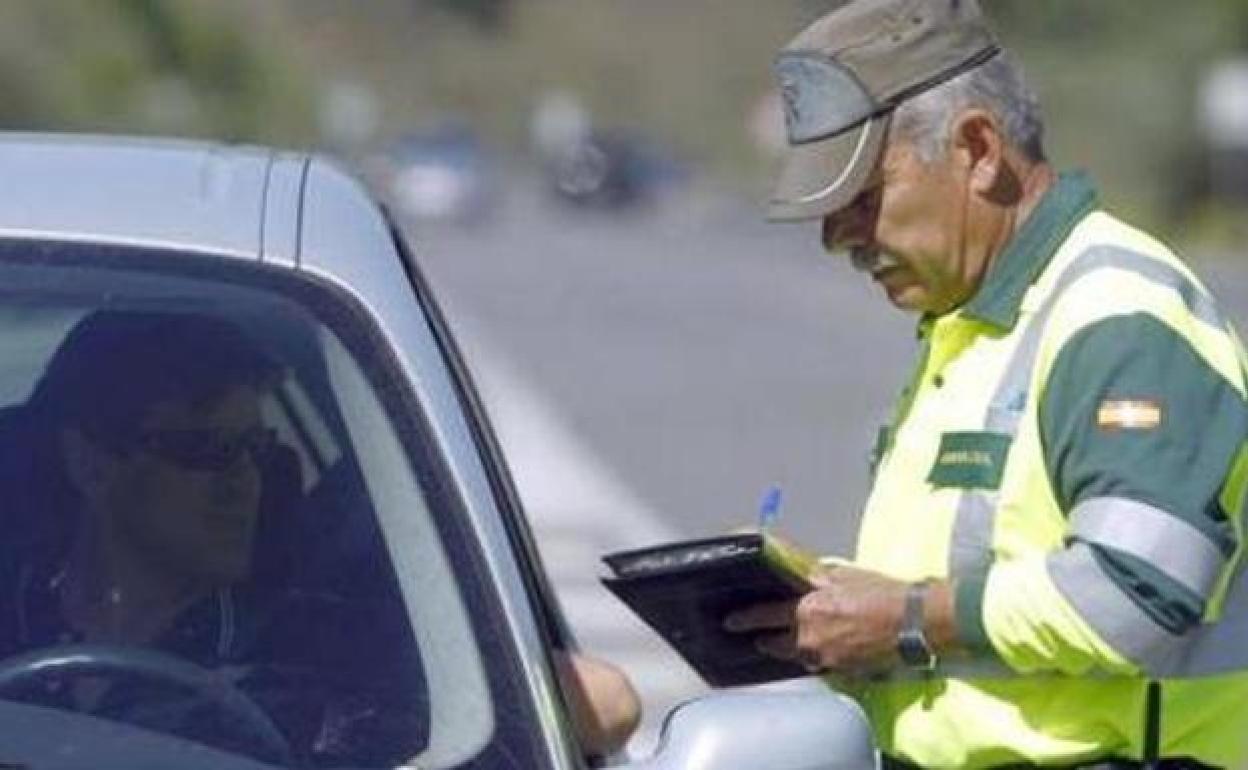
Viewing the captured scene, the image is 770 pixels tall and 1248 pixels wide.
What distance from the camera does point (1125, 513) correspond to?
4.82 meters

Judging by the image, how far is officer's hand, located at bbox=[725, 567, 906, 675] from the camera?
4969 mm

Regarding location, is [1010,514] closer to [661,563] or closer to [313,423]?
[661,563]

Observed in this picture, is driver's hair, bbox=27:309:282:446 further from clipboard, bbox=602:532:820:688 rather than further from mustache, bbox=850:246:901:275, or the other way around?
mustache, bbox=850:246:901:275

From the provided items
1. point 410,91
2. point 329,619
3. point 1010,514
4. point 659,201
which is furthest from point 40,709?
point 410,91

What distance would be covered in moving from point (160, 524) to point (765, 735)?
72cm

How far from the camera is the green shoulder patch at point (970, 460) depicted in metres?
5.03

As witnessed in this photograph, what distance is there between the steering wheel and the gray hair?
109cm

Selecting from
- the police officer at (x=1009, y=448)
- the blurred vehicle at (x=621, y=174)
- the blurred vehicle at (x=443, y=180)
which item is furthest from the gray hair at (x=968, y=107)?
the blurred vehicle at (x=621, y=174)

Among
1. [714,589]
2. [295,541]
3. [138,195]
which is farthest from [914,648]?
[138,195]

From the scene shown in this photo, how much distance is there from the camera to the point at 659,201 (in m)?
87.2

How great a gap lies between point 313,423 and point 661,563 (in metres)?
0.41

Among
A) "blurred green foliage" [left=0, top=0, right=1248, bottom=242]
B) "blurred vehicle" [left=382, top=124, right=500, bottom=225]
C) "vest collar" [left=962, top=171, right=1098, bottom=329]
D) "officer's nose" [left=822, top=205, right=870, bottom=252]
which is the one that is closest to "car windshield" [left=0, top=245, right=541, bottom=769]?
"officer's nose" [left=822, top=205, right=870, bottom=252]

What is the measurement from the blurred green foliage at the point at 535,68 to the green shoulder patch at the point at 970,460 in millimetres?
33263

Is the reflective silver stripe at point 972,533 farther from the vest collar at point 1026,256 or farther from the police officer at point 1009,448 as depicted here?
the vest collar at point 1026,256
